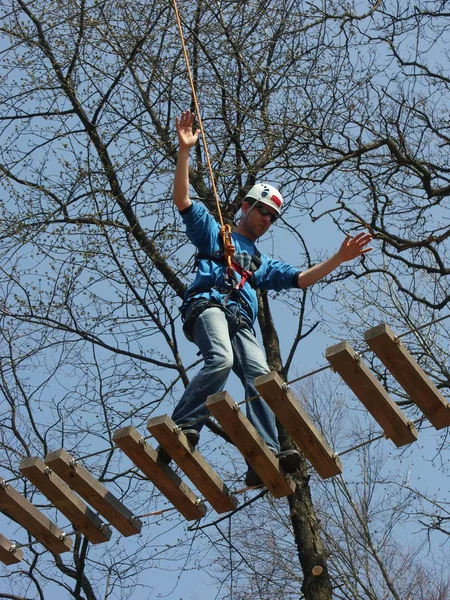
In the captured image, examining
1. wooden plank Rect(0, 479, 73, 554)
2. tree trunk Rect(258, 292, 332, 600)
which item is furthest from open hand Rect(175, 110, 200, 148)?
tree trunk Rect(258, 292, 332, 600)

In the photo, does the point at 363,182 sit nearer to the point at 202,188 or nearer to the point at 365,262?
the point at 365,262

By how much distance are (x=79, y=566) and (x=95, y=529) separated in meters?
3.06

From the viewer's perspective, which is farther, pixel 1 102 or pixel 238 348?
pixel 1 102

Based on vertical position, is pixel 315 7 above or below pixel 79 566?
above

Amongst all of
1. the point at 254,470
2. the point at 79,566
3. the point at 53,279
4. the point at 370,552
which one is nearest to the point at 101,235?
the point at 53,279

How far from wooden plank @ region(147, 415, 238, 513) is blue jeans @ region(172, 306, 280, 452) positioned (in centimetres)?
16

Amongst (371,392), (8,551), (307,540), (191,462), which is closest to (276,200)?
(371,392)

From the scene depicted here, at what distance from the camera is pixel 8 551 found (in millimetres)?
6406

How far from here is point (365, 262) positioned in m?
9.62

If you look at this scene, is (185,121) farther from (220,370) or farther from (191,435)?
(191,435)

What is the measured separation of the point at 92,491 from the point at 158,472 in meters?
0.37

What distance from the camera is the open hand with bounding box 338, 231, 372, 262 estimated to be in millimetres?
6465

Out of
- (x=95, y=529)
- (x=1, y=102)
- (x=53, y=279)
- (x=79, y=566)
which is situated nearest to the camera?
(x=95, y=529)

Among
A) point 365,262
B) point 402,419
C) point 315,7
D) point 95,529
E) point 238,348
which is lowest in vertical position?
point 402,419
